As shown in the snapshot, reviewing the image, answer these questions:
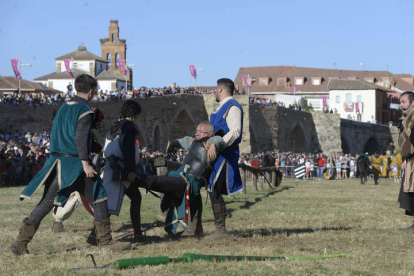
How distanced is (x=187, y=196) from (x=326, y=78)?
90844 mm

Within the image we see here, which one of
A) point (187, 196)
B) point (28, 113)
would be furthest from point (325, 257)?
point (28, 113)

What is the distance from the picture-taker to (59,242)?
21.8 ft

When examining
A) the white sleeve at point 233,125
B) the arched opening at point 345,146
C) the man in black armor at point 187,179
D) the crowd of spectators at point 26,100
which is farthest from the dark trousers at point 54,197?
the arched opening at point 345,146

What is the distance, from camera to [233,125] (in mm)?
6883

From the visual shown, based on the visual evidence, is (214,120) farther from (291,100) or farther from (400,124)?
(291,100)

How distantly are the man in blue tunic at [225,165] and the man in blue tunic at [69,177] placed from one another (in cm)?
126

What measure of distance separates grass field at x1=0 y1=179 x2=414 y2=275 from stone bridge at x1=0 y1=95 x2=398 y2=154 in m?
18.7

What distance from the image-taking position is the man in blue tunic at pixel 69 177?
18.6 ft

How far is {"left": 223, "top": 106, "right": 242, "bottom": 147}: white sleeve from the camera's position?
22.2 ft

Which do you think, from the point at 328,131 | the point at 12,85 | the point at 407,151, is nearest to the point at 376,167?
the point at 407,151

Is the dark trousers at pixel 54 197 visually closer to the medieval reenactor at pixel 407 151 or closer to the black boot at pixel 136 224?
the black boot at pixel 136 224

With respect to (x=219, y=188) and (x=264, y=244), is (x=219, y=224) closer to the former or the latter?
(x=219, y=188)

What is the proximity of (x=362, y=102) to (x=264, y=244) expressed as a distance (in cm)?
8468

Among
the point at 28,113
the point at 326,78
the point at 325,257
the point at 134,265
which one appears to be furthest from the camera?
the point at 326,78
